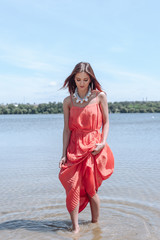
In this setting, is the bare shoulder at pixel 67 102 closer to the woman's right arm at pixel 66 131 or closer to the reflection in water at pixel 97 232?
the woman's right arm at pixel 66 131

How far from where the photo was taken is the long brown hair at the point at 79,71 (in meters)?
3.98

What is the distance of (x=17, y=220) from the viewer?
4.67m

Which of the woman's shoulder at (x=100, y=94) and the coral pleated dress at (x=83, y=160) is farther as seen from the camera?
the woman's shoulder at (x=100, y=94)

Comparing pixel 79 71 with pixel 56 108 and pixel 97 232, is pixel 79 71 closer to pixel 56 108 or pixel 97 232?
pixel 97 232

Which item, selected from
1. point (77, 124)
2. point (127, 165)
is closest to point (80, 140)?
point (77, 124)

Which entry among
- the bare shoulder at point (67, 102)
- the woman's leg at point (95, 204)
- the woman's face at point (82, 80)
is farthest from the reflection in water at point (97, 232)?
the woman's face at point (82, 80)

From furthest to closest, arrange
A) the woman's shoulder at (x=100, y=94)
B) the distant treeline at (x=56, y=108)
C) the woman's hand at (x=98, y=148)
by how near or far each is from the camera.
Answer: the distant treeline at (x=56, y=108) < the woman's shoulder at (x=100, y=94) < the woman's hand at (x=98, y=148)

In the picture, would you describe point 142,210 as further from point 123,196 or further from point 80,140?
point 80,140

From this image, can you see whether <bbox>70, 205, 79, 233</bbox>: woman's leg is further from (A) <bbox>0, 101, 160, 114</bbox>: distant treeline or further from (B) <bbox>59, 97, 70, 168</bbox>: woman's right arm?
(A) <bbox>0, 101, 160, 114</bbox>: distant treeline

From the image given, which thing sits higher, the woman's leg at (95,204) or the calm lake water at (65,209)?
the woman's leg at (95,204)

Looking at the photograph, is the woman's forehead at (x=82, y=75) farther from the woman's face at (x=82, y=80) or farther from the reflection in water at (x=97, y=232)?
the reflection in water at (x=97, y=232)

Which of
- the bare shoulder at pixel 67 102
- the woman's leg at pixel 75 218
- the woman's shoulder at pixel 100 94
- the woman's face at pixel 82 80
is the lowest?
the woman's leg at pixel 75 218

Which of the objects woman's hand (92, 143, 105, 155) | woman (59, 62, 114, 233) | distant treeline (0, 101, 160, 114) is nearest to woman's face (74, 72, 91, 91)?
woman (59, 62, 114, 233)

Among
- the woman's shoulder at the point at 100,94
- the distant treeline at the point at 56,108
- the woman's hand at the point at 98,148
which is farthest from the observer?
the distant treeline at the point at 56,108
